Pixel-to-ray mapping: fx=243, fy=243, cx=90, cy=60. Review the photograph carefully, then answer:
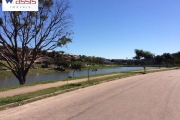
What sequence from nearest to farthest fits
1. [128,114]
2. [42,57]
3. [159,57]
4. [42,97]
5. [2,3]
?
[128,114], [42,97], [2,3], [42,57], [159,57]

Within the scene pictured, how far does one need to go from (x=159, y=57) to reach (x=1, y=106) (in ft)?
391

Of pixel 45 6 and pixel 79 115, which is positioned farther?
pixel 45 6

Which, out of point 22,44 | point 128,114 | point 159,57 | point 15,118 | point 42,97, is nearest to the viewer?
point 15,118

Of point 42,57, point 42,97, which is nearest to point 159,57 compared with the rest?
point 42,57

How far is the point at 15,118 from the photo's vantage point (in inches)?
276

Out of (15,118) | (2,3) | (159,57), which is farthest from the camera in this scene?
(159,57)

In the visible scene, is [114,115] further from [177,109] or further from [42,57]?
[42,57]

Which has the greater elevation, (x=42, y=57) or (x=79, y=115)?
(x=42, y=57)

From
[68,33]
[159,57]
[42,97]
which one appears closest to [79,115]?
[42,97]

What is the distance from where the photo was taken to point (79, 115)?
734 centimetres

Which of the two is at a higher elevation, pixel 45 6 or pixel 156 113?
pixel 45 6

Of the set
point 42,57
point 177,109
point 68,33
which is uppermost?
point 68,33

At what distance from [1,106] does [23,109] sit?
901 millimetres

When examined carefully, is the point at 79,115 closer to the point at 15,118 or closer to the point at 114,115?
the point at 114,115
